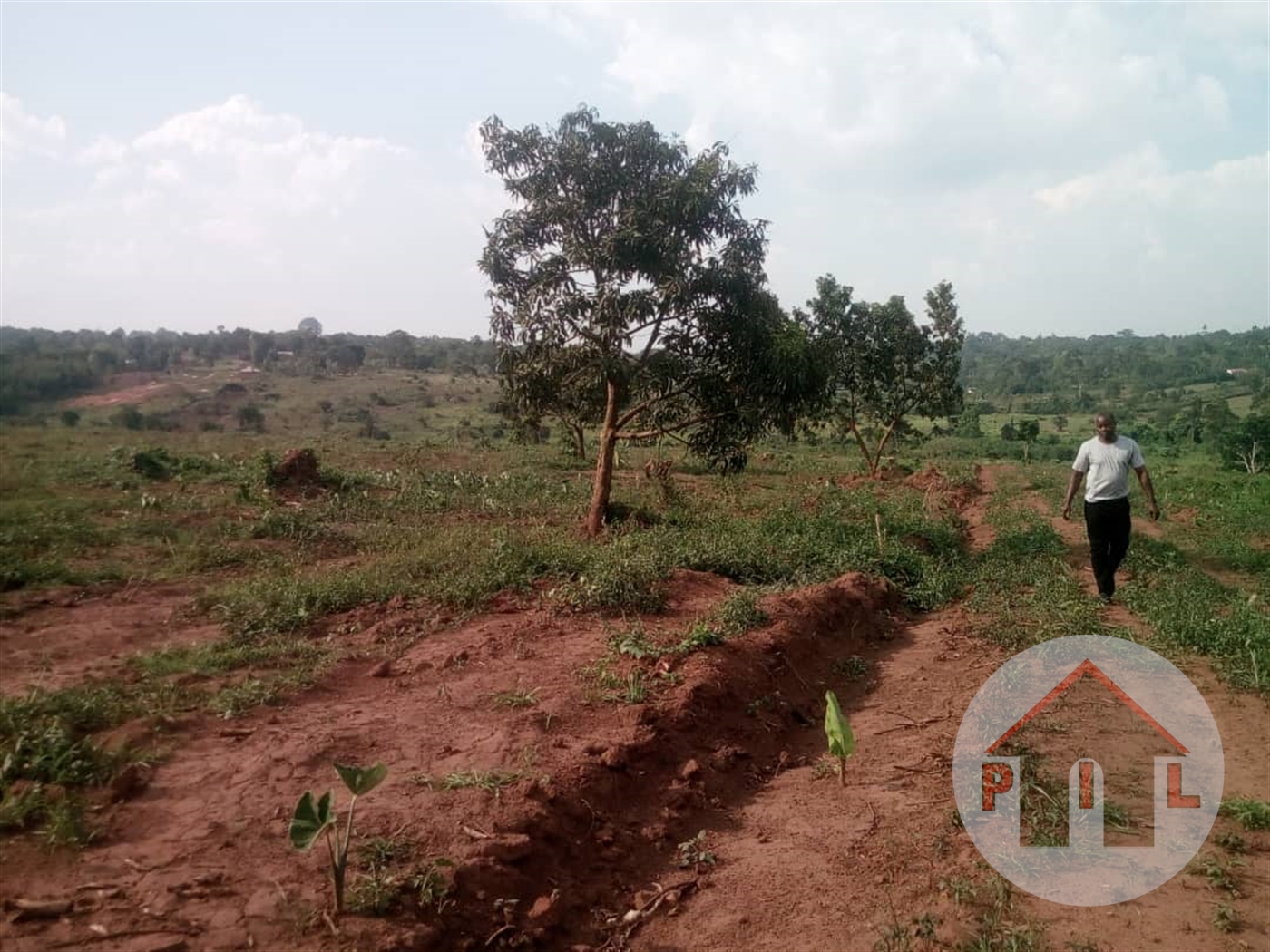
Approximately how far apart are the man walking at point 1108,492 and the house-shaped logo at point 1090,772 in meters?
1.56

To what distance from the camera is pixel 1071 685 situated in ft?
17.4

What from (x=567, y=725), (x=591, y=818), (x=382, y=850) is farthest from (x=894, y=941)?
(x=567, y=725)

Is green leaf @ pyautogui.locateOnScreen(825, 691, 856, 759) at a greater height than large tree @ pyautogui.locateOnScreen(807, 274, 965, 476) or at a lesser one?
lesser

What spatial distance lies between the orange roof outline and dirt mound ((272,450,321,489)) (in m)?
11.9

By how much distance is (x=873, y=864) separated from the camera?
138 inches

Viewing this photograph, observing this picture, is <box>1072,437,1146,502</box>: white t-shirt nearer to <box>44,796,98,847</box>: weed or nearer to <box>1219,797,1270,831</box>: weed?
<box>1219,797,1270,831</box>: weed

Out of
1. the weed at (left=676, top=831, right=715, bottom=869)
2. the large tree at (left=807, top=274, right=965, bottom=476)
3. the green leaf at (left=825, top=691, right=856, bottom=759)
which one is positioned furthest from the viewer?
the large tree at (left=807, top=274, right=965, bottom=476)

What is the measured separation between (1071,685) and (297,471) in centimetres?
1213

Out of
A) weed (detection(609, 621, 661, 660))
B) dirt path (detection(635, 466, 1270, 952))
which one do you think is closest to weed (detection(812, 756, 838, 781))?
dirt path (detection(635, 466, 1270, 952))

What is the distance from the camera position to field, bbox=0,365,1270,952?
123 inches

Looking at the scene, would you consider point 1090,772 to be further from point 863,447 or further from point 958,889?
point 863,447

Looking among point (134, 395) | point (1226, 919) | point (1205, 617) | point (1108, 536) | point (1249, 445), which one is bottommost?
point (1226, 919)

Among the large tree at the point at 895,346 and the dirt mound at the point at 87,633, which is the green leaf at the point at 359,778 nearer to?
the dirt mound at the point at 87,633

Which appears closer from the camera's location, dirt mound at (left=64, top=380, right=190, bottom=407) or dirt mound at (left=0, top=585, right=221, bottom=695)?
dirt mound at (left=0, top=585, right=221, bottom=695)
